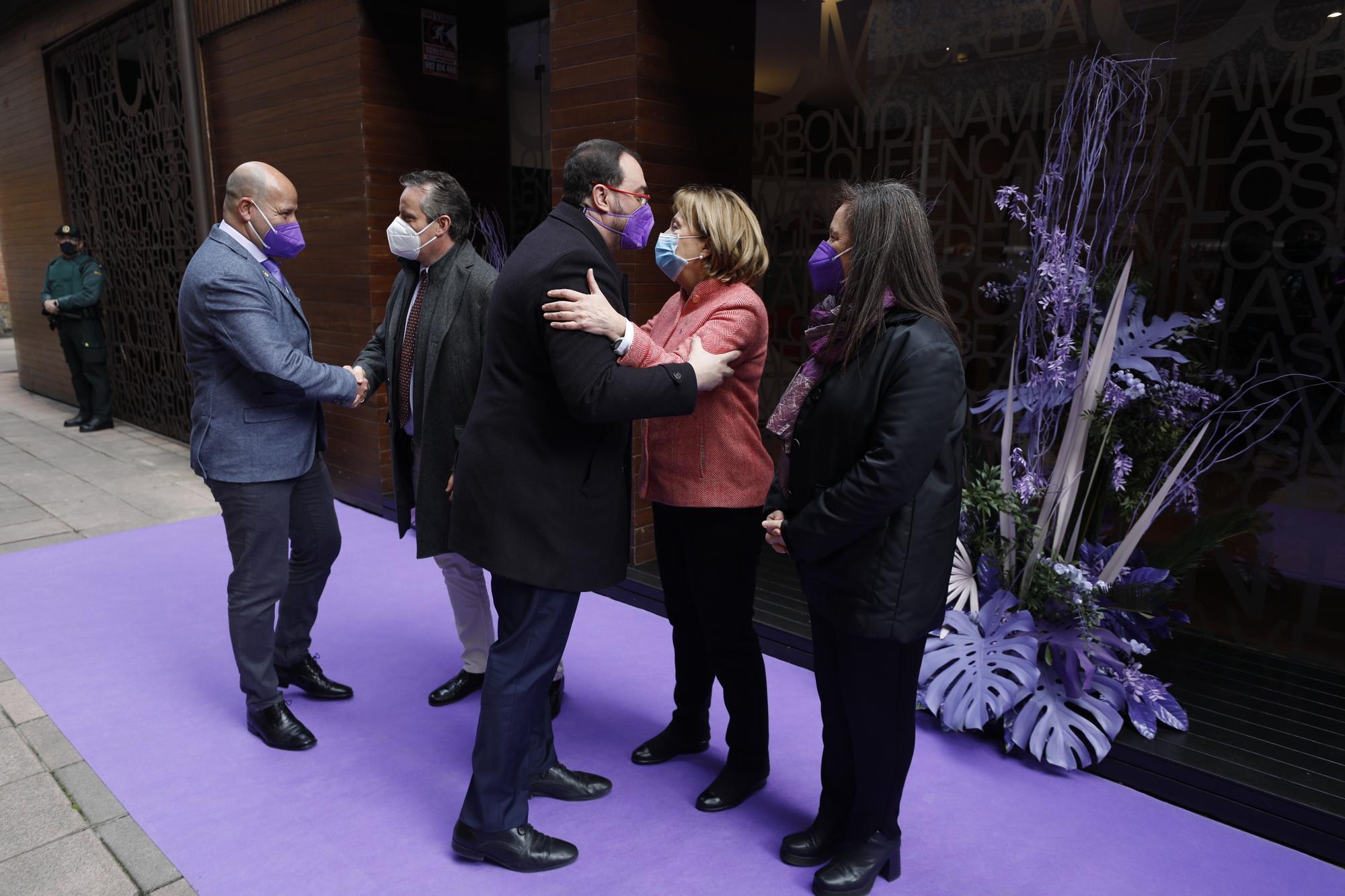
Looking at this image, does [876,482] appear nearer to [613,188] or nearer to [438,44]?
[613,188]

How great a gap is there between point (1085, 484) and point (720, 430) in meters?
1.52

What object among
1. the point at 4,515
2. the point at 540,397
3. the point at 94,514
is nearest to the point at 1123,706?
the point at 540,397

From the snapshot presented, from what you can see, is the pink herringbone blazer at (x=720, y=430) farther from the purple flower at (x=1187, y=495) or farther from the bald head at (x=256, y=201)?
the purple flower at (x=1187, y=495)

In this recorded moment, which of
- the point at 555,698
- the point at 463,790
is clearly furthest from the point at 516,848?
the point at 555,698

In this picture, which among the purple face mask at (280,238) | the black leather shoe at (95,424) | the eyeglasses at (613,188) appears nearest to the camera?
the eyeglasses at (613,188)

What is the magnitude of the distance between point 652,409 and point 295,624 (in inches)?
76.3

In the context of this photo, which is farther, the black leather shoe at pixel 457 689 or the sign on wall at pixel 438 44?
the sign on wall at pixel 438 44

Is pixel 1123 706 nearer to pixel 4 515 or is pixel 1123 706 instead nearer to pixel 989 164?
pixel 989 164

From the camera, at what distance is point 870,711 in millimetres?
2143

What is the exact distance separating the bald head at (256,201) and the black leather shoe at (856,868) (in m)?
2.50

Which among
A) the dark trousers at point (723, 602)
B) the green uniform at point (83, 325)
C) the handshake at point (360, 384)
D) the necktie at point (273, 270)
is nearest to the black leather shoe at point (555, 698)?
the dark trousers at point (723, 602)

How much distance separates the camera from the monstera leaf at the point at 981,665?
291cm

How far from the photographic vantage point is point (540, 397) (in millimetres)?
2168

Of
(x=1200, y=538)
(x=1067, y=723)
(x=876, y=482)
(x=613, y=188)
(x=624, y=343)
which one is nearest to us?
(x=876, y=482)
